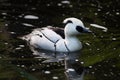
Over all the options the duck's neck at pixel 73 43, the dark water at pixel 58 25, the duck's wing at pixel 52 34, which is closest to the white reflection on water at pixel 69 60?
the dark water at pixel 58 25

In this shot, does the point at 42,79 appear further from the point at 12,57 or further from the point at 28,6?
the point at 28,6

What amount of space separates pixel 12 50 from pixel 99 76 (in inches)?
99.1

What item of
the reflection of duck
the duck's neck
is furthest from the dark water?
the reflection of duck

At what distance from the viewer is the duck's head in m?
11.4

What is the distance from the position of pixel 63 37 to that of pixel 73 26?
1.38 feet

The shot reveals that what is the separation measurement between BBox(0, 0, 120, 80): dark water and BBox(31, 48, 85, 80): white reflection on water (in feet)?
0.08

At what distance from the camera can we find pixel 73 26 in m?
11.5

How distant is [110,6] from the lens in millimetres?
14922

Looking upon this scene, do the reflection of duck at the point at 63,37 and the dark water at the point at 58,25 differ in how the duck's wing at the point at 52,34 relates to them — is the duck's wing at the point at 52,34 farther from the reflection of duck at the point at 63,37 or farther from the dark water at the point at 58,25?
the dark water at the point at 58,25

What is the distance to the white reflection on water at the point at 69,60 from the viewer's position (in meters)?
9.95

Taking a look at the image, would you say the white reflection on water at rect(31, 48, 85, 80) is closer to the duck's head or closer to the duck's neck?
→ the duck's neck

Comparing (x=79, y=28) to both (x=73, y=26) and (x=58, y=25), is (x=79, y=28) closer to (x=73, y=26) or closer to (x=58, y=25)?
(x=73, y=26)

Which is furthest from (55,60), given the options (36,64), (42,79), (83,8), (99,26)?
(83,8)

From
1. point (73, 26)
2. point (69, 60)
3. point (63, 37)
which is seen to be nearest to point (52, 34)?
point (63, 37)
